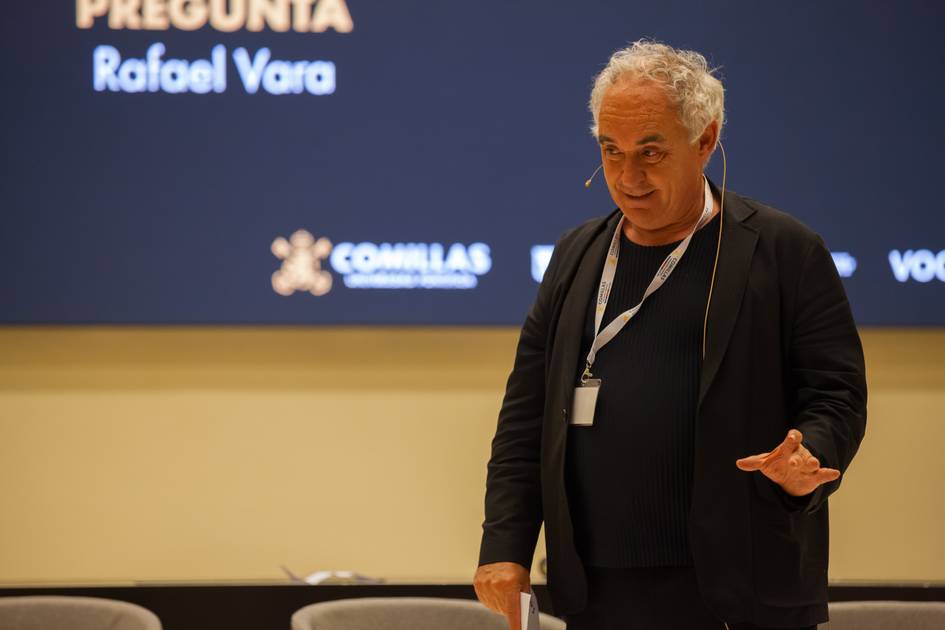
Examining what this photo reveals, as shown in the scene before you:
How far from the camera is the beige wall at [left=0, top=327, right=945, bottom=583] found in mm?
3490

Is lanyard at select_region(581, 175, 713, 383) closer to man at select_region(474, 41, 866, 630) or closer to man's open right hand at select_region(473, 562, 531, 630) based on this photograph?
man at select_region(474, 41, 866, 630)

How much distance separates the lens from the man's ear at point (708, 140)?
5.93ft

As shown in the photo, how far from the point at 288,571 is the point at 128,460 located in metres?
0.61

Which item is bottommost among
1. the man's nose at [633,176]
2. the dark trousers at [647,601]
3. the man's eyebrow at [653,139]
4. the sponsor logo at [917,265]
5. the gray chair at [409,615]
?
the gray chair at [409,615]

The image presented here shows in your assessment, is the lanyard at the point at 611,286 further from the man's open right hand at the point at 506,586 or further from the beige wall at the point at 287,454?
the beige wall at the point at 287,454

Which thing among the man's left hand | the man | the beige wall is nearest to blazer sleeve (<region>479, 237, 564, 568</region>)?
the man

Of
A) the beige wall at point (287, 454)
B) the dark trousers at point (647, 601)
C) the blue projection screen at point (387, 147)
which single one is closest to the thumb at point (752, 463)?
the dark trousers at point (647, 601)

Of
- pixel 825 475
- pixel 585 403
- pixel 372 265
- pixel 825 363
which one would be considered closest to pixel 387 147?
pixel 372 265

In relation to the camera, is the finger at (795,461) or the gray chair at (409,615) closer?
the finger at (795,461)

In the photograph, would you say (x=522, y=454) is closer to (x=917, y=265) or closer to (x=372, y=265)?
(x=372, y=265)

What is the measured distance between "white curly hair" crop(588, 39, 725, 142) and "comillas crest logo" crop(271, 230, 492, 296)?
1.61 metres

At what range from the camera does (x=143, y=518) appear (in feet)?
11.5

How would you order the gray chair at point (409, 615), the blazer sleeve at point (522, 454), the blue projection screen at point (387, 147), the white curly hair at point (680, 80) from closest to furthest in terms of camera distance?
1. the white curly hair at point (680, 80)
2. the blazer sleeve at point (522, 454)
3. the gray chair at point (409, 615)
4. the blue projection screen at point (387, 147)

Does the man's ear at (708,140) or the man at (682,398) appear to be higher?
the man's ear at (708,140)
